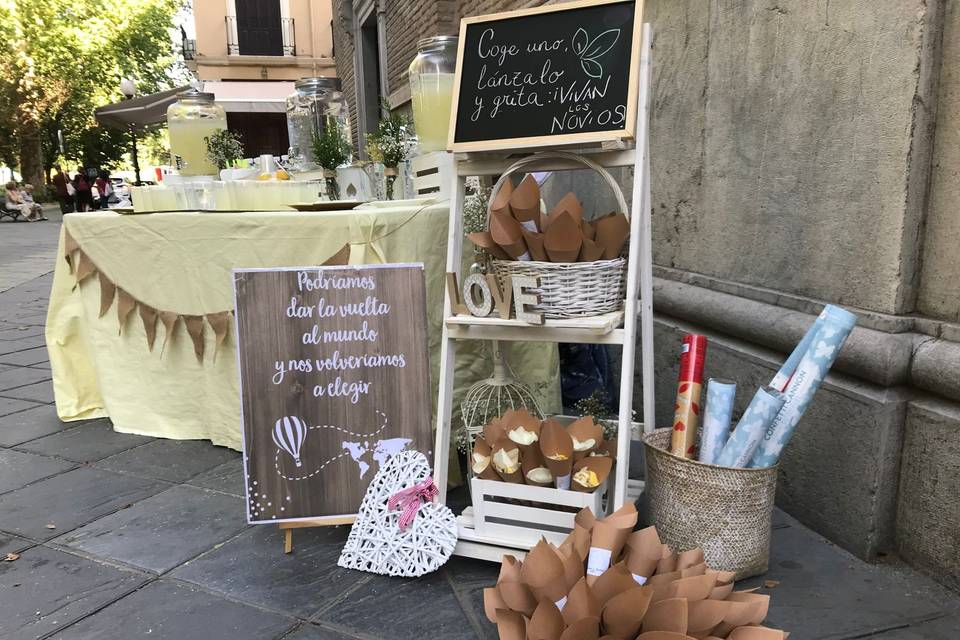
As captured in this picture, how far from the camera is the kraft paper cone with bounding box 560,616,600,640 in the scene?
134 centimetres

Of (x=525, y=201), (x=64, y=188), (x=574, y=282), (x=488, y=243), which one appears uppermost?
(x=64, y=188)

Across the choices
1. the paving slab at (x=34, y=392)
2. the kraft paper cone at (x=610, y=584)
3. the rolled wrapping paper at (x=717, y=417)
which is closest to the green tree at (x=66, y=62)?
the paving slab at (x=34, y=392)

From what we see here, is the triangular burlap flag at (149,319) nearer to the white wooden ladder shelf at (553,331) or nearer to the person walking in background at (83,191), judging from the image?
the white wooden ladder shelf at (553,331)

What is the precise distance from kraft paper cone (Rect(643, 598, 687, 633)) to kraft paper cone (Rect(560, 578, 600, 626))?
0.11 metres

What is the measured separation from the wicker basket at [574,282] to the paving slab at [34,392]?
3081 millimetres

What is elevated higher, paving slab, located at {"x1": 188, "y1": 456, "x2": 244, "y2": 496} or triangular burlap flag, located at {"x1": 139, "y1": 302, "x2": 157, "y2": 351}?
triangular burlap flag, located at {"x1": 139, "y1": 302, "x2": 157, "y2": 351}

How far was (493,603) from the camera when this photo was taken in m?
1.56

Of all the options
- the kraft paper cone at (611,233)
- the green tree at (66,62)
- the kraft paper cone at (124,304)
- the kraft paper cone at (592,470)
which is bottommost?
the kraft paper cone at (592,470)

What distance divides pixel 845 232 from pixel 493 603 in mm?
1435

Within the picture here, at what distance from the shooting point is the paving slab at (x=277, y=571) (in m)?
1.84

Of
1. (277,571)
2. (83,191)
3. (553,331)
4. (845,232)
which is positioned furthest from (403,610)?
(83,191)

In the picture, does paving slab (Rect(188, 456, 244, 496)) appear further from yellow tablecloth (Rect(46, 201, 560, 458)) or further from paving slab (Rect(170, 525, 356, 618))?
paving slab (Rect(170, 525, 356, 618))

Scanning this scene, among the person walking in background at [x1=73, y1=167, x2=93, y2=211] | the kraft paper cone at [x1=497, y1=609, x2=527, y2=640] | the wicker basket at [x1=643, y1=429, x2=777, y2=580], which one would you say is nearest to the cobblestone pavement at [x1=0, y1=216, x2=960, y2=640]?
the wicker basket at [x1=643, y1=429, x2=777, y2=580]

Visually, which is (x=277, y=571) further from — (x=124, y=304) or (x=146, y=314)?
(x=124, y=304)
